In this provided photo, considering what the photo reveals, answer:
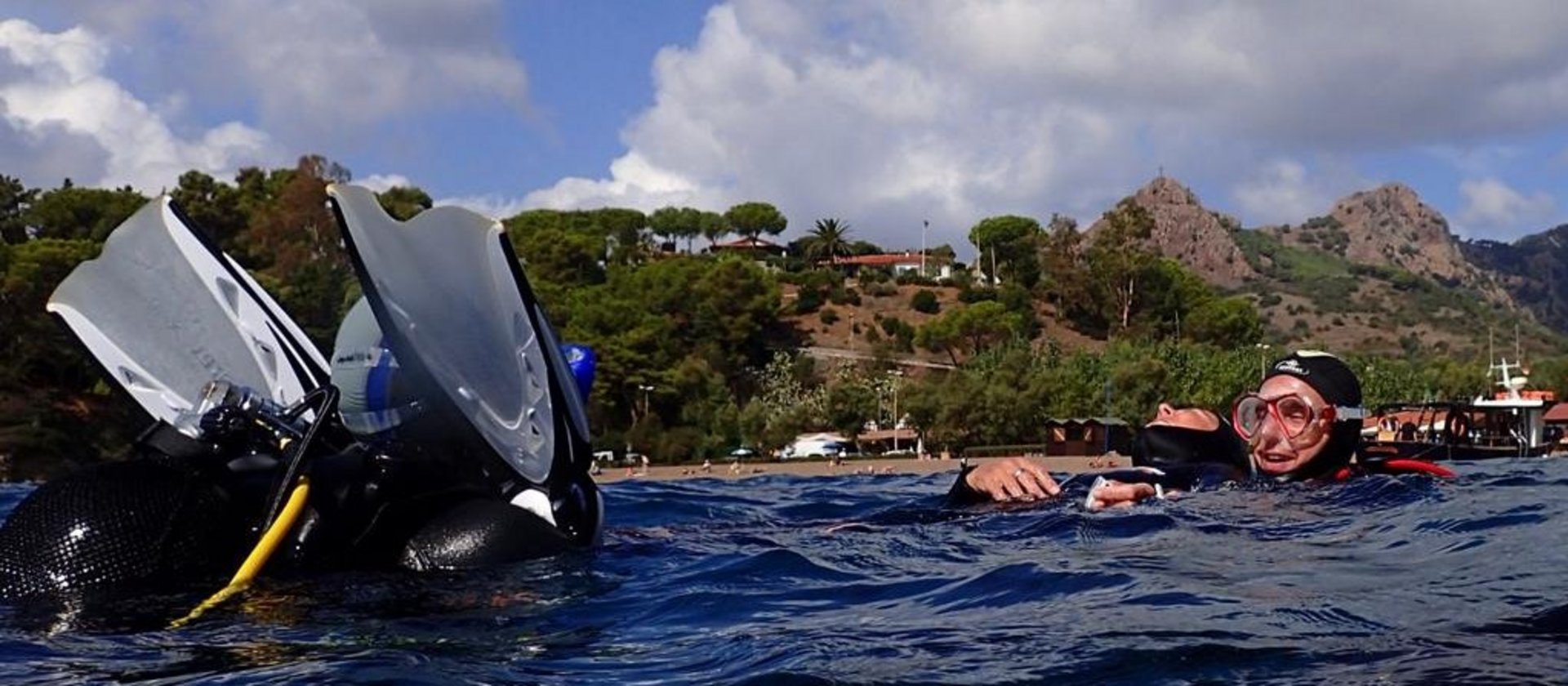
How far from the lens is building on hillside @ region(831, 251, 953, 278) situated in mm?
133875

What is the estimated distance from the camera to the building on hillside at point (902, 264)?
13388 centimetres

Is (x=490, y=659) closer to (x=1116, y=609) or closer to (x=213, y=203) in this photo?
(x=1116, y=609)

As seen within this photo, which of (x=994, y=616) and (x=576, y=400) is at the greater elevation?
(x=576, y=400)

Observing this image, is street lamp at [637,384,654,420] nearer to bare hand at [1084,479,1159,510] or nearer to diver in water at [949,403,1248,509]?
diver in water at [949,403,1248,509]

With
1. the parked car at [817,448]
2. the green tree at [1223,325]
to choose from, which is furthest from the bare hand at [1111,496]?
the green tree at [1223,325]

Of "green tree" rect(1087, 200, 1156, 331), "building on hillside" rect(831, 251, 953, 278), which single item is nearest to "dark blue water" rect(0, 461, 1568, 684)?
"green tree" rect(1087, 200, 1156, 331)

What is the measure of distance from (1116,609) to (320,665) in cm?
241

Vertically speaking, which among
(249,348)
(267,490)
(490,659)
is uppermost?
(249,348)

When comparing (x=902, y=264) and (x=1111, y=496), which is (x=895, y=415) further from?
(x=902, y=264)

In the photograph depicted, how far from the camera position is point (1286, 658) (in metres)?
3.84

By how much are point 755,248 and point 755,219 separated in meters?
3.35

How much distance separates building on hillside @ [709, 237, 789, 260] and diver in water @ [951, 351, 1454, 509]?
129558 mm

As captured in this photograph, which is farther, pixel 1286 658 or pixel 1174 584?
pixel 1174 584

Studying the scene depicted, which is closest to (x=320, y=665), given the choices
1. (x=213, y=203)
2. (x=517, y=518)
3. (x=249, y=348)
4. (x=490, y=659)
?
(x=490, y=659)
